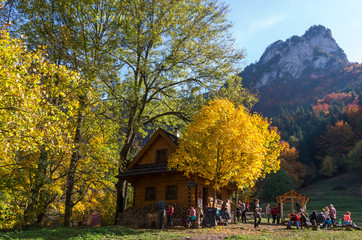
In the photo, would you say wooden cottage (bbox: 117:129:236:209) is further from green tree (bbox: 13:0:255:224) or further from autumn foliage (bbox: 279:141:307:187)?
autumn foliage (bbox: 279:141:307:187)

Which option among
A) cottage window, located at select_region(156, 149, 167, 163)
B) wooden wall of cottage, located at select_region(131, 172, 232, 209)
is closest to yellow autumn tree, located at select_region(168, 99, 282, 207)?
wooden wall of cottage, located at select_region(131, 172, 232, 209)

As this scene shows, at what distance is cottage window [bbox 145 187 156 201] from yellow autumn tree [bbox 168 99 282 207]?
18.1 feet

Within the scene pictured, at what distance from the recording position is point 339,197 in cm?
6338

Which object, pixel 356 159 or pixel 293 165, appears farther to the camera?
Result: pixel 293 165

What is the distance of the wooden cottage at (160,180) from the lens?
2394 centimetres

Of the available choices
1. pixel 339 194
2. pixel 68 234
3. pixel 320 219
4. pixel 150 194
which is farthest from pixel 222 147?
pixel 339 194

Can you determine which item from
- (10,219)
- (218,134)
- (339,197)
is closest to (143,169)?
(218,134)

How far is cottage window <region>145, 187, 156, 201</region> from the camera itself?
25.5 meters

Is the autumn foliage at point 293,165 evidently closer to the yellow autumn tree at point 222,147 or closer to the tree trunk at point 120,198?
the tree trunk at point 120,198

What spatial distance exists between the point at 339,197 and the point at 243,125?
55.4 metres

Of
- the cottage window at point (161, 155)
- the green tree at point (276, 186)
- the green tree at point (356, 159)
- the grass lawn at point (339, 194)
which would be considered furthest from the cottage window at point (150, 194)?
the green tree at point (356, 159)

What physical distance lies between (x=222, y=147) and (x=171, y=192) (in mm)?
7418

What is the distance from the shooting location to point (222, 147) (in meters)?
19.7

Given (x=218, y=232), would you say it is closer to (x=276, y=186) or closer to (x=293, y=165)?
(x=276, y=186)
